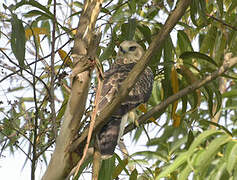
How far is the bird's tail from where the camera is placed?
2291mm

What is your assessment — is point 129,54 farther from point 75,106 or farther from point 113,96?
point 75,106

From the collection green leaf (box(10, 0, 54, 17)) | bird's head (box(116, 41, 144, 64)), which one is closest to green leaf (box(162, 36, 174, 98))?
green leaf (box(10, 0, 54, 17))

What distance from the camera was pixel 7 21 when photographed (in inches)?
90.7

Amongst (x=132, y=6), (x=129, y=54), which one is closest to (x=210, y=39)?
(x=132, y=6)

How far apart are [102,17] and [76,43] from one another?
56 cm

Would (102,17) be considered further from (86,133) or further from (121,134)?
(86,133)

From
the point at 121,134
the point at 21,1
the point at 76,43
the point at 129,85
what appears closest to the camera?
the point at 129,85

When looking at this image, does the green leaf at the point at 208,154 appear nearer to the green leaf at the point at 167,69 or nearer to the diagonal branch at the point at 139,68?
the diagonal branch at the point at 139,68

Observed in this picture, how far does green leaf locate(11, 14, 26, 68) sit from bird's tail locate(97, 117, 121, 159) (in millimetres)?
559

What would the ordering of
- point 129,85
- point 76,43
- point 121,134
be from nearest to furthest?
point 129,85
point 76,43
point 121,134

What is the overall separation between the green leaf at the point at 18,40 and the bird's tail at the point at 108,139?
0.56m

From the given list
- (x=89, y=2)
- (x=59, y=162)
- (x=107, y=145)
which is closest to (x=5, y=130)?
(x=107, y=145)

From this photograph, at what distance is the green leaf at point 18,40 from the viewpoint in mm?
2029

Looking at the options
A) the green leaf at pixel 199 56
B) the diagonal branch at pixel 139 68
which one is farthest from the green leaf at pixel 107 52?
the diagonal branch at pixel 139 68
